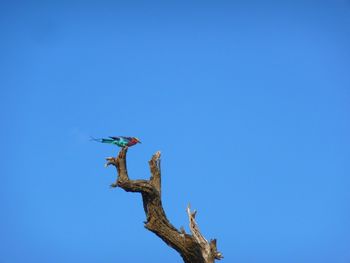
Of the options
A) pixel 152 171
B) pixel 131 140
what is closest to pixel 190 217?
pixel 152 171

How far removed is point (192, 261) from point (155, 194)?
229 cm

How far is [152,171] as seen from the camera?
13.2m

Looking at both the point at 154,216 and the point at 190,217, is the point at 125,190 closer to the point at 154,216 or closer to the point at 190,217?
the point at 154,216

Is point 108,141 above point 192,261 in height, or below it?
above

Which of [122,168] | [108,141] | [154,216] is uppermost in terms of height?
[108,141]

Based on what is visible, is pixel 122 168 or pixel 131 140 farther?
pixel 131 140

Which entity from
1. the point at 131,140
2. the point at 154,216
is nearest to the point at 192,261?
the point at 154,216

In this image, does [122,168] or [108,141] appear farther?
[108,141]

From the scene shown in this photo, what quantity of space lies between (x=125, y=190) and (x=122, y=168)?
0.63 meters

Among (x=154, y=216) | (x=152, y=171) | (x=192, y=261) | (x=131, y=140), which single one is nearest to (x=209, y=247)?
(x=192, y=261)

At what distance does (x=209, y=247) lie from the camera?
509 inches

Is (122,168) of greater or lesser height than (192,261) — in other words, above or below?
above

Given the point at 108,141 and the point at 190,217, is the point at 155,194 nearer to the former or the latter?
the point at 190,217

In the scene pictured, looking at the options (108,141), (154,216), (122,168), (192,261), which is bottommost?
(192,261)
